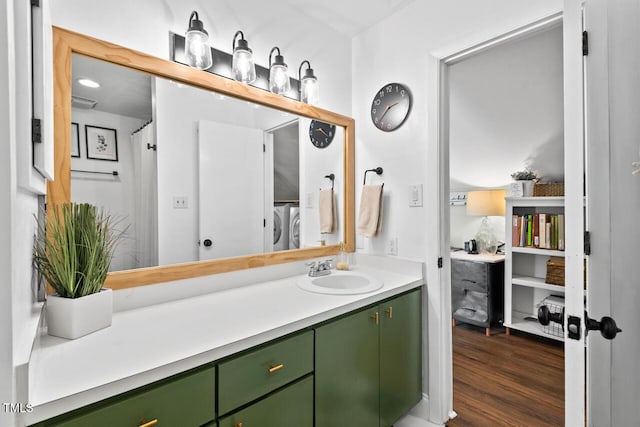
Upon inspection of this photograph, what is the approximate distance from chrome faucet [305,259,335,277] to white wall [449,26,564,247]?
6.06 ft

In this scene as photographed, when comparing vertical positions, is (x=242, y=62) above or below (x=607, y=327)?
above

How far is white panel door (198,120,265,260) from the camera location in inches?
→ 61.5

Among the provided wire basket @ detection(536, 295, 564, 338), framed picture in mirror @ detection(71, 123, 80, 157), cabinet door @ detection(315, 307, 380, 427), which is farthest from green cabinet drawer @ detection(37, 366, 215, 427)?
wire basket @ detection(536, 295, 564, 338)

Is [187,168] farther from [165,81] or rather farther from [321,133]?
[321,133]

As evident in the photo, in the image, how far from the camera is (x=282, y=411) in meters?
1.11

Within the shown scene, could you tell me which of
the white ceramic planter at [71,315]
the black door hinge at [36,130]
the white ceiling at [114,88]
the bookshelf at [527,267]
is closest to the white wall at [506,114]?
the bookshelf at [527,267]

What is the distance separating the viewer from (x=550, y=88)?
2.74 meters

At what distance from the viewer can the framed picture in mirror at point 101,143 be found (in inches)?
47.6

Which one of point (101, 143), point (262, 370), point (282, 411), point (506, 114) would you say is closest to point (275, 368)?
point (262, 370)

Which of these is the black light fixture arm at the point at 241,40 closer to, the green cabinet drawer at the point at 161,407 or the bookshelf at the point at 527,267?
the green cabinet drawer at the point at 161,407

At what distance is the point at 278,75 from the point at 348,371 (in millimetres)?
1565

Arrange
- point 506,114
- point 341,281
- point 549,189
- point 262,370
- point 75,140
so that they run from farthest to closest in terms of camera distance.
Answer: point 506,114, point 549,189, point 341,281, point 75,140, point 262,370

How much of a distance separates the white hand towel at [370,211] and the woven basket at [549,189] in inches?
73.5

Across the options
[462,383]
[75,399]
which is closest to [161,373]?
[75,399]
